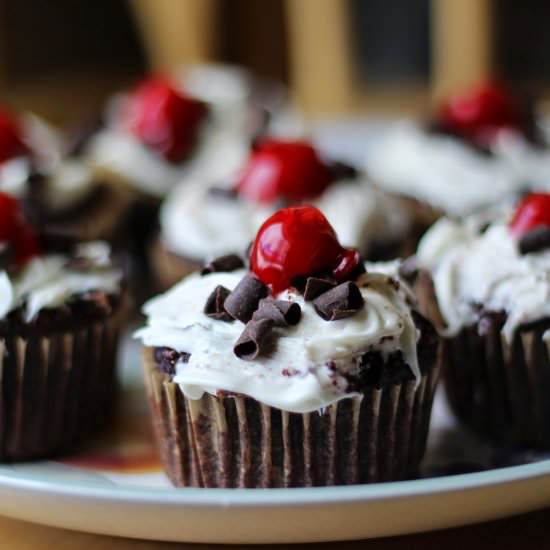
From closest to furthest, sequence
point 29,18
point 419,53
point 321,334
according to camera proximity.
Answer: point 321,334
point 419,53
point 29,18

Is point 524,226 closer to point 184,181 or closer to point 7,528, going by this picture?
point 7,528

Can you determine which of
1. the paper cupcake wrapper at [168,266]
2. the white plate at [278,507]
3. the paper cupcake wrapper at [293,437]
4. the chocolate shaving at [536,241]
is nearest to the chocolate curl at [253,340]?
the paper cupcake wrapper at [293,437]

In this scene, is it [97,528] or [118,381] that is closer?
[97,528]

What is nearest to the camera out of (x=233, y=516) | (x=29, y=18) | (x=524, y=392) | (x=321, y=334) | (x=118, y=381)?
(x=233, y=516)

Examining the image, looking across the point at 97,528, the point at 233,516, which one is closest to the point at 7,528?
the point at 97,528

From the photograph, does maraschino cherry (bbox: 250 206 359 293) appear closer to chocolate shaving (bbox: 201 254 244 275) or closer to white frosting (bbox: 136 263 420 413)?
white frosting (bbox: 136 263 420 413)

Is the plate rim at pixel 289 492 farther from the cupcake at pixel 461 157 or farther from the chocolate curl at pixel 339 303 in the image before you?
the cupcake at pixel 461 157
